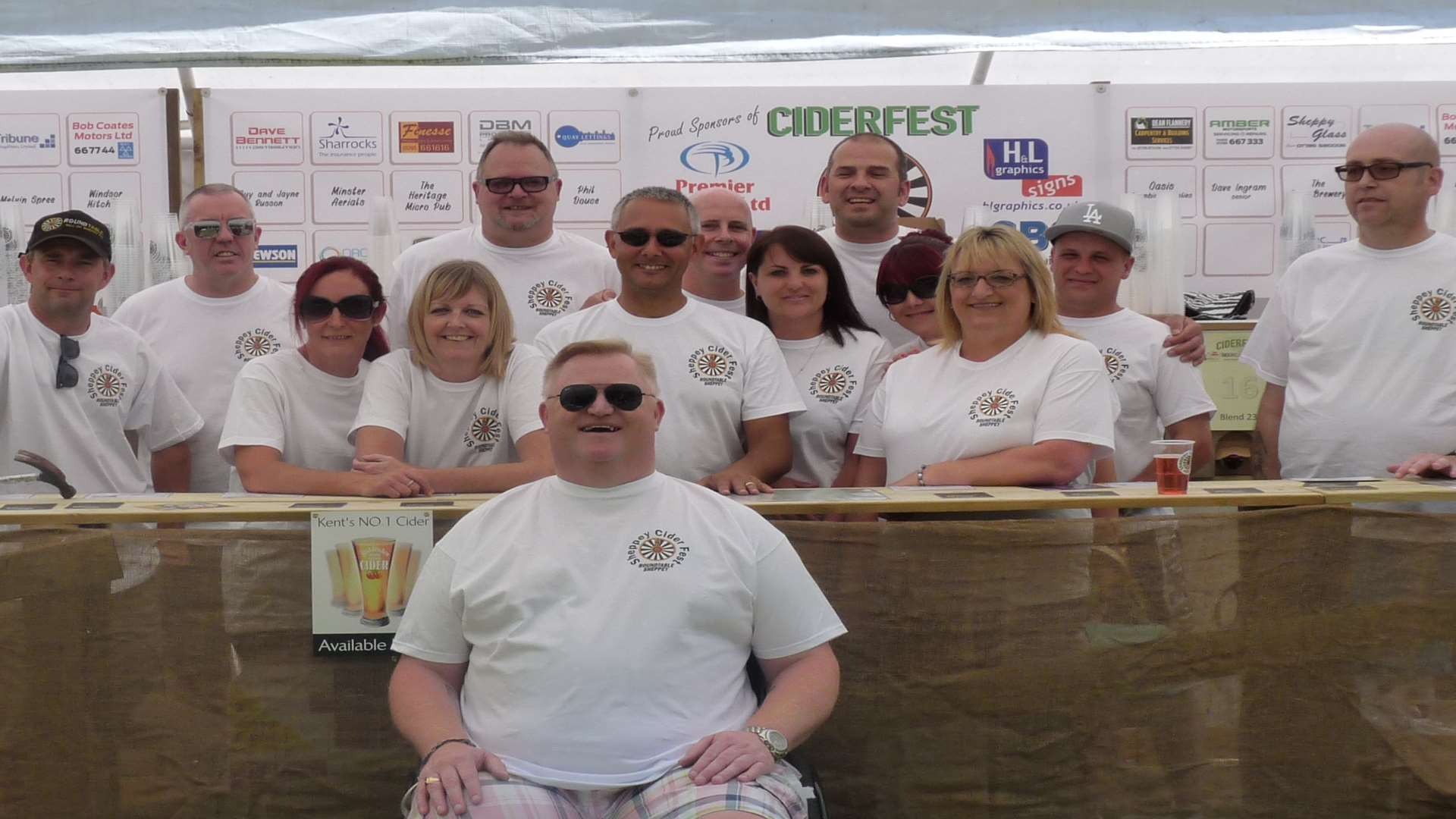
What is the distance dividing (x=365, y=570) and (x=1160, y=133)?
392 cm

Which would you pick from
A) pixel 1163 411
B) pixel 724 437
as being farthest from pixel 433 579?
pixel 1163 411

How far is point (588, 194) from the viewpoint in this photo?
5254 mm

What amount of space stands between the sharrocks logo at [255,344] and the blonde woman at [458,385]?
0.99 metres

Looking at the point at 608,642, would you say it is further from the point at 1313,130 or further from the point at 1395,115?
the point at 1395,115

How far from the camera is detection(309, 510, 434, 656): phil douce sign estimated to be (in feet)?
8.15

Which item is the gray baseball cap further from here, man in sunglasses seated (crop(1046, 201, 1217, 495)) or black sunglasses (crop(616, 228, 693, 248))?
black sunglasses (crop(616, 228, 693, 248))

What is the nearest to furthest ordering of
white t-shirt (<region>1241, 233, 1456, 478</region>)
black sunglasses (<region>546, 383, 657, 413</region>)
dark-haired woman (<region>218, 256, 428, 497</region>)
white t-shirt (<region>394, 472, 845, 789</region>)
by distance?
white t-shirt (<region>394, 472, 845, 789</region>) < black sunglasses (<region>546, 383, 657, 413</region>) < dark-haired woman (<region>218, 256, 428, 497</region>) < white t-shirt (<region>1241, 233, 1456, 478</region>)

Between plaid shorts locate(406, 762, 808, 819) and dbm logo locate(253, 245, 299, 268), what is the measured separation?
139 inches

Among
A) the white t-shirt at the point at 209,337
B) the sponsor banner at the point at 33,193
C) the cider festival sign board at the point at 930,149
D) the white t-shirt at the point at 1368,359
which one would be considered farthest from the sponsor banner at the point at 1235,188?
the sponsor banner at the point at 33,193

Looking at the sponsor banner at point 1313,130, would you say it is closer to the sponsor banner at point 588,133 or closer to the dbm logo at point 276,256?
the sponsor banner at point 588,133

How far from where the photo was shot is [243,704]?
8.22 feet

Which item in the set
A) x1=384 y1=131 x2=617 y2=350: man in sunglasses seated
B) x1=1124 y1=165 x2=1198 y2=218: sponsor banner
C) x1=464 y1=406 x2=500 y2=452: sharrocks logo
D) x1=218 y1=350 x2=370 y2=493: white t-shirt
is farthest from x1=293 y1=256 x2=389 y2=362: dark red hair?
x1=1124 y1=165 x2=1198 y2=218: sponsor banner

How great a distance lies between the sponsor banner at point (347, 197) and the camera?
A: 5.19 metres

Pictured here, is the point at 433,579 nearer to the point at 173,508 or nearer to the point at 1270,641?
the point at 173,508
